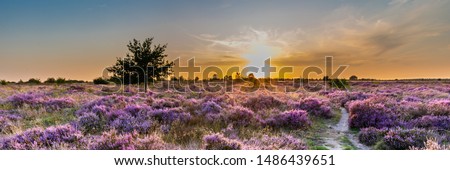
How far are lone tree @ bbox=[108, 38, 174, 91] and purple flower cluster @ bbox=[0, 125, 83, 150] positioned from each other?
13489 mm

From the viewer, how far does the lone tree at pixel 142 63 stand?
2040 cm

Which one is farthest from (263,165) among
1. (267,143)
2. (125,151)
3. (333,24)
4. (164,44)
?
(164,44)

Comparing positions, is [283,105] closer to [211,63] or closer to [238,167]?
[211,63]

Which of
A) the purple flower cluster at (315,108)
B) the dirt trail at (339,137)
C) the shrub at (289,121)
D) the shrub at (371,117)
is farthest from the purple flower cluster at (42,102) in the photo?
the shrub at (371,117)

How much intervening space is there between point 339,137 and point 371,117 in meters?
1.94

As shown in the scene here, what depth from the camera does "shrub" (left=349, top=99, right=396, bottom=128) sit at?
8859 millimetres

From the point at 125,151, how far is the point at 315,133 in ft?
17.4

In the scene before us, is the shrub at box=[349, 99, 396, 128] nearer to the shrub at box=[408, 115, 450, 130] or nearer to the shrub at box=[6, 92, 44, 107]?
the shrub at box=[408, 115, 450, 130]

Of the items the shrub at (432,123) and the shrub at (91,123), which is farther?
the shrub at (432,123)

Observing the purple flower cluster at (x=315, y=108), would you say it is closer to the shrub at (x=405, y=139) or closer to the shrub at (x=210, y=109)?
the shrub at (x=210, y=109)

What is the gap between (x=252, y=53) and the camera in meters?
11.9

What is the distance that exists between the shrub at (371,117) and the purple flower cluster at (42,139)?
7.53m

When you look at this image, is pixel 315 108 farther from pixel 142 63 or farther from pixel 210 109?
pixel 142 63

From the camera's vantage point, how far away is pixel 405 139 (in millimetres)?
6625
